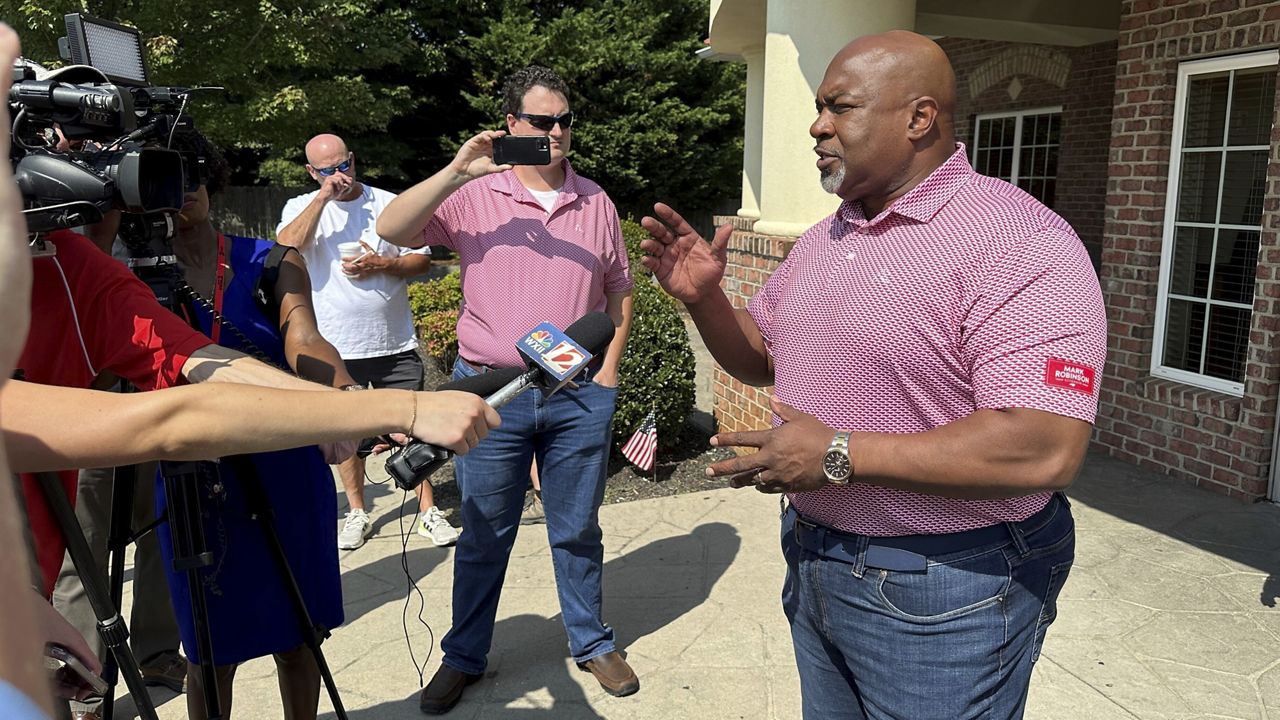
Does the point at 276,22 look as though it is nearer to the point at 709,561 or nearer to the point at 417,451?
the point at 709,561

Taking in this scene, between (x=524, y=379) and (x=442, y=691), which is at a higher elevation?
(x=524, y=379)

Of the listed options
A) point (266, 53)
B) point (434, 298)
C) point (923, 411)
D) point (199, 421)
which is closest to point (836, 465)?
point (923, 411)

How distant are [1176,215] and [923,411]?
4912mm

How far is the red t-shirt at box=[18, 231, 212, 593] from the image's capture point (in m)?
1.89

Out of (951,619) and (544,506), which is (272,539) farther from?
(951,619)

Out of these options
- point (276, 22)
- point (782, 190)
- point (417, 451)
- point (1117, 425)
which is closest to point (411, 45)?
point (276, 22)

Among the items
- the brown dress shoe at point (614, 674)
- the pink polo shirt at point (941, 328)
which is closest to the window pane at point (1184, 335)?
the brown dress shoe at point (614, 674)

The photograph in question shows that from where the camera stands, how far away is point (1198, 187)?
5.66 meters

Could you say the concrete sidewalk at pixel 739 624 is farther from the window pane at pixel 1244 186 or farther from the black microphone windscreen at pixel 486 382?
the black microphone windscreen at pixel 486 382

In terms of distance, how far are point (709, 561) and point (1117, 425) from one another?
11.0ft

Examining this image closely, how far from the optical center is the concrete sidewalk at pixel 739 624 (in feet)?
11.2

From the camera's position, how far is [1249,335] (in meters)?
5.34

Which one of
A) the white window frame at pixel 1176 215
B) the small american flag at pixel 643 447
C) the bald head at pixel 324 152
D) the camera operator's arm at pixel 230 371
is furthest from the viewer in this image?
the small american flag at pixel 643 447

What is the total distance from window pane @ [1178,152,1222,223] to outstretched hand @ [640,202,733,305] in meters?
4.69
